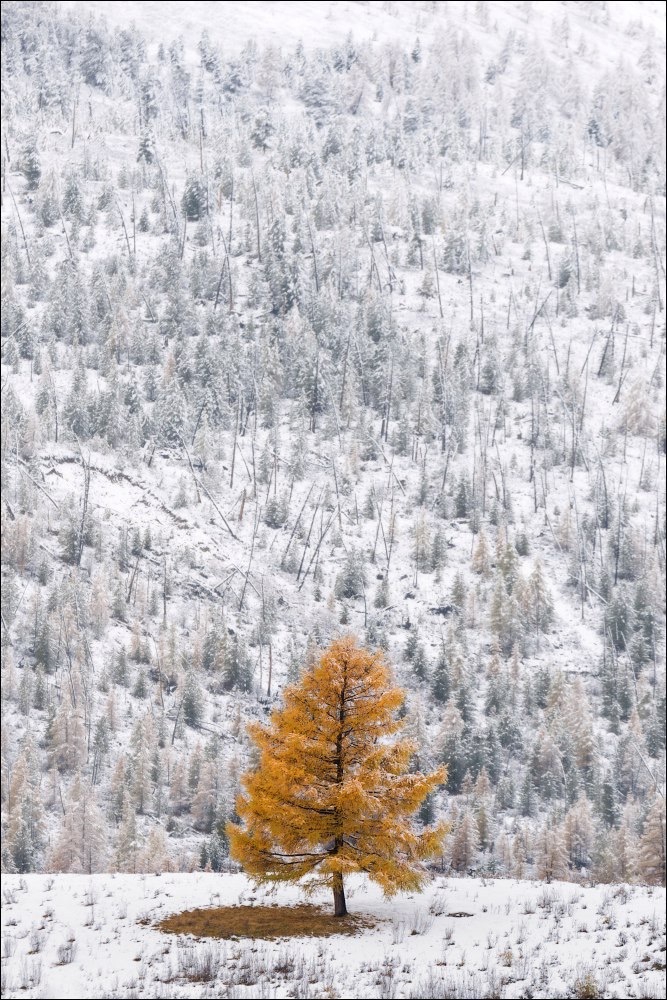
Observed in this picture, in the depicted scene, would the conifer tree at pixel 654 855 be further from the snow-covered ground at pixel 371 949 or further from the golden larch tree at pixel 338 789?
the golden larch tree at pixel 338 789

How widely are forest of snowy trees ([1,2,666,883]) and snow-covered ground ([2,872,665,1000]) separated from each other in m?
35.5

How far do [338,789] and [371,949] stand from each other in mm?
3128

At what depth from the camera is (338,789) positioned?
61.8 feet

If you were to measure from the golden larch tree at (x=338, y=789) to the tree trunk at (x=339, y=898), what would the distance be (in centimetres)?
2

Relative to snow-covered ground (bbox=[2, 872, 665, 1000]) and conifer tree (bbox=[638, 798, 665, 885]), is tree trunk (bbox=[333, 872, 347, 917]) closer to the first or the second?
snow-covered ground (bbox=[2, 872, 665, 1000])

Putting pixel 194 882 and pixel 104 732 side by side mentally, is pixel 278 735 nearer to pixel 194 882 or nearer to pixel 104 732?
pixel 194 882

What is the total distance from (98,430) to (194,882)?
391 feet

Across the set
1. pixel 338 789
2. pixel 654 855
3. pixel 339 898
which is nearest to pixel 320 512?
pixel 654 855

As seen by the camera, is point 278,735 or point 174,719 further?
point 174,719

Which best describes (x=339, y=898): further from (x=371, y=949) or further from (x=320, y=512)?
(x=320, y=512)

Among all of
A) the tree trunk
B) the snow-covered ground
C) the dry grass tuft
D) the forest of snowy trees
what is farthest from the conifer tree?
the dry grass tuft

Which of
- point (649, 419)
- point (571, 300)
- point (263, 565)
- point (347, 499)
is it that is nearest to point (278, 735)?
point (263, 565)

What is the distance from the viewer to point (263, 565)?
407 feet

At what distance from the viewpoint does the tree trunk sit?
18859 mm
